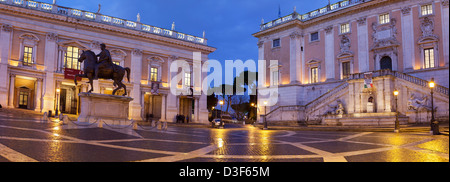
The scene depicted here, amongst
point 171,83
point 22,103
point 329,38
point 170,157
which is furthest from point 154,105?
point 170,157

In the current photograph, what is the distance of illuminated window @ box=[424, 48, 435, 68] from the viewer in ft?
111

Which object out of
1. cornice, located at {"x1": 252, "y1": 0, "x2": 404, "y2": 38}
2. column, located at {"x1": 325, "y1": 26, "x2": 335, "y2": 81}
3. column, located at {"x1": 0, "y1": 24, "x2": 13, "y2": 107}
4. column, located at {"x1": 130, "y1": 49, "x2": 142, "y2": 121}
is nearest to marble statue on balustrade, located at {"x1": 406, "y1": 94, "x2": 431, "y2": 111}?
column, located at {"x1": 325, "y1": 26, "x2": 335, "y2": 81}

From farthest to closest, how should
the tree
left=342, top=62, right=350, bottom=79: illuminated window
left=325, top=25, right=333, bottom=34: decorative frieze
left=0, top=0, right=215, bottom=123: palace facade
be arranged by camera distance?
the tree < left=325, top=25, right=333, bottom=34: decorative frieze < left=342, top=62, right=350, bottom=79: illuminated window < left=0, top=0, right=215, bottom=123: palace facade

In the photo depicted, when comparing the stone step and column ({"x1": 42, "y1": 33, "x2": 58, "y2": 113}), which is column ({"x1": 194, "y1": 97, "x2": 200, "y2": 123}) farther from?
the stone step

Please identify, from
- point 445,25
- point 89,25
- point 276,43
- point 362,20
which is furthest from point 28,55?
point 445,25

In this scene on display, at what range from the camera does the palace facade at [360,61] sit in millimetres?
30203

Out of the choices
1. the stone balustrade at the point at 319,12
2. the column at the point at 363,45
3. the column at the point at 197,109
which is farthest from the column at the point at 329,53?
the column at the point at 197,109

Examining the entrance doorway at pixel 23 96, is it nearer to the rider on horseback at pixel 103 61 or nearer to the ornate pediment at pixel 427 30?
the rider on horseback at pixel 103 61

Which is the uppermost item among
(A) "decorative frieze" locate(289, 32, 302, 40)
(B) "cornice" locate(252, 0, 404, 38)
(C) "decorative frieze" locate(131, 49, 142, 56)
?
(B) "cornice" locate(252, 0, 404, 38)

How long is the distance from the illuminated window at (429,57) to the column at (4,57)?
46.9m

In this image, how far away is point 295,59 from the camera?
45.1 m
